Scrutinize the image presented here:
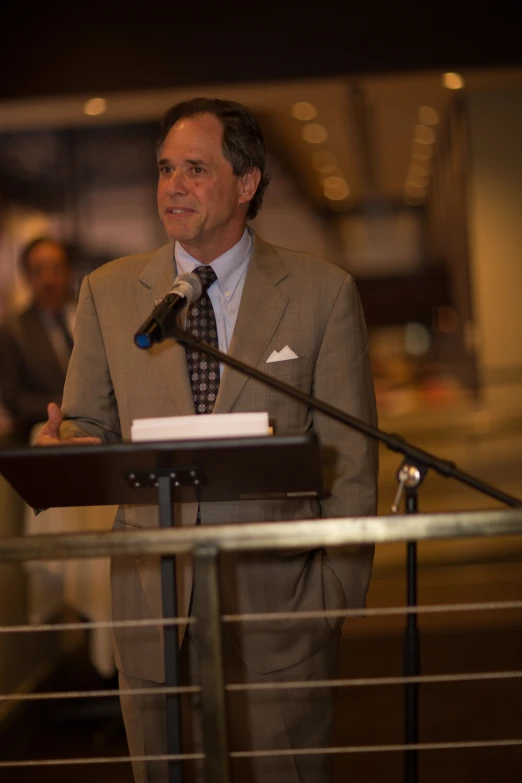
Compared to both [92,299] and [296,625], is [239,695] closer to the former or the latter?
[296,625]

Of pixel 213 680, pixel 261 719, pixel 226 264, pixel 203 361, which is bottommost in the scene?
→ pixel 261 719

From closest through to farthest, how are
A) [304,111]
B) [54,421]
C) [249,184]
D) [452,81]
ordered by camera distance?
[54,421]
[249,184]
[452,81]
[304,111]

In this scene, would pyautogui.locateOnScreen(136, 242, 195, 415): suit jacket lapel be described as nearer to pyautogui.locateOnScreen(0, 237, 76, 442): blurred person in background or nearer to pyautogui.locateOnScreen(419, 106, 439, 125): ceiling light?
pyautogui.locateOnScreen(0, 237, 76, 442): blurred person in background

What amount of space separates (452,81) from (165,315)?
3733 millimetres

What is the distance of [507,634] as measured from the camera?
528 centimetres

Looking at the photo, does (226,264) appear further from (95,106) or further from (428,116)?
(428,116)

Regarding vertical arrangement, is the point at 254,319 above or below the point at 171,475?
above

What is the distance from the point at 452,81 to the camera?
5070mm

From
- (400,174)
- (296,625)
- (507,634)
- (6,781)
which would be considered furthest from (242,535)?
(400,174)

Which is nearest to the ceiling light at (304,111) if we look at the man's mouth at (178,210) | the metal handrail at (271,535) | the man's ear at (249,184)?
the man's ear at (249,184)

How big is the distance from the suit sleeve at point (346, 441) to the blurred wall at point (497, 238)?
13.1 feet

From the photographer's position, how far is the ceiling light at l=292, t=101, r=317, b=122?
5.76m

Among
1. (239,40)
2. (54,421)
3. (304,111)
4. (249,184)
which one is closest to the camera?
(54,421)

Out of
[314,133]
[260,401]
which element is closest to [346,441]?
[260,401]
